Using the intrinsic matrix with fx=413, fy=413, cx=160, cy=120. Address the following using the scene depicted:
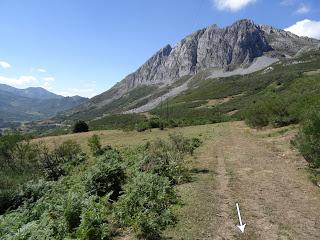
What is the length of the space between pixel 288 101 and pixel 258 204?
42826mm

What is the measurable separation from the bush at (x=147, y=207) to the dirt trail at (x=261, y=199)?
929 millimetres

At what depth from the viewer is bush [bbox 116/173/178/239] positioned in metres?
13.9

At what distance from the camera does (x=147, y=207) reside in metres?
16.5

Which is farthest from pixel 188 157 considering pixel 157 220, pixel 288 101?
pixel 288 101

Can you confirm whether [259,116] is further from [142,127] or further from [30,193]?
[30,193]

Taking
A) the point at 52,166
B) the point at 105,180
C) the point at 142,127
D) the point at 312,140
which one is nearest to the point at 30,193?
the point at 105,180

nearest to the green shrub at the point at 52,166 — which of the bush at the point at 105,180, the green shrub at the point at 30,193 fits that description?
the green shrub at the point at 30,193

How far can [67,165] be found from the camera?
1858 inches

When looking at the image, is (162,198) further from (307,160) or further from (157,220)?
(307,160)

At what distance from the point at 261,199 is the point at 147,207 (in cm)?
583

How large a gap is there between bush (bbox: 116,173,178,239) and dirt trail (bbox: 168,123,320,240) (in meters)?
0.93

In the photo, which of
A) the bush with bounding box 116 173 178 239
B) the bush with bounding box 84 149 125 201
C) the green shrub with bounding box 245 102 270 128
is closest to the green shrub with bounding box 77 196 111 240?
the bush with bounding box 116 173 178 239

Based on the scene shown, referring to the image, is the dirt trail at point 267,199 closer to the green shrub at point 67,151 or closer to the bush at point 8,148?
the green shrub at point 67,151

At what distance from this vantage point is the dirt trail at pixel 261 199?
14516 mm
